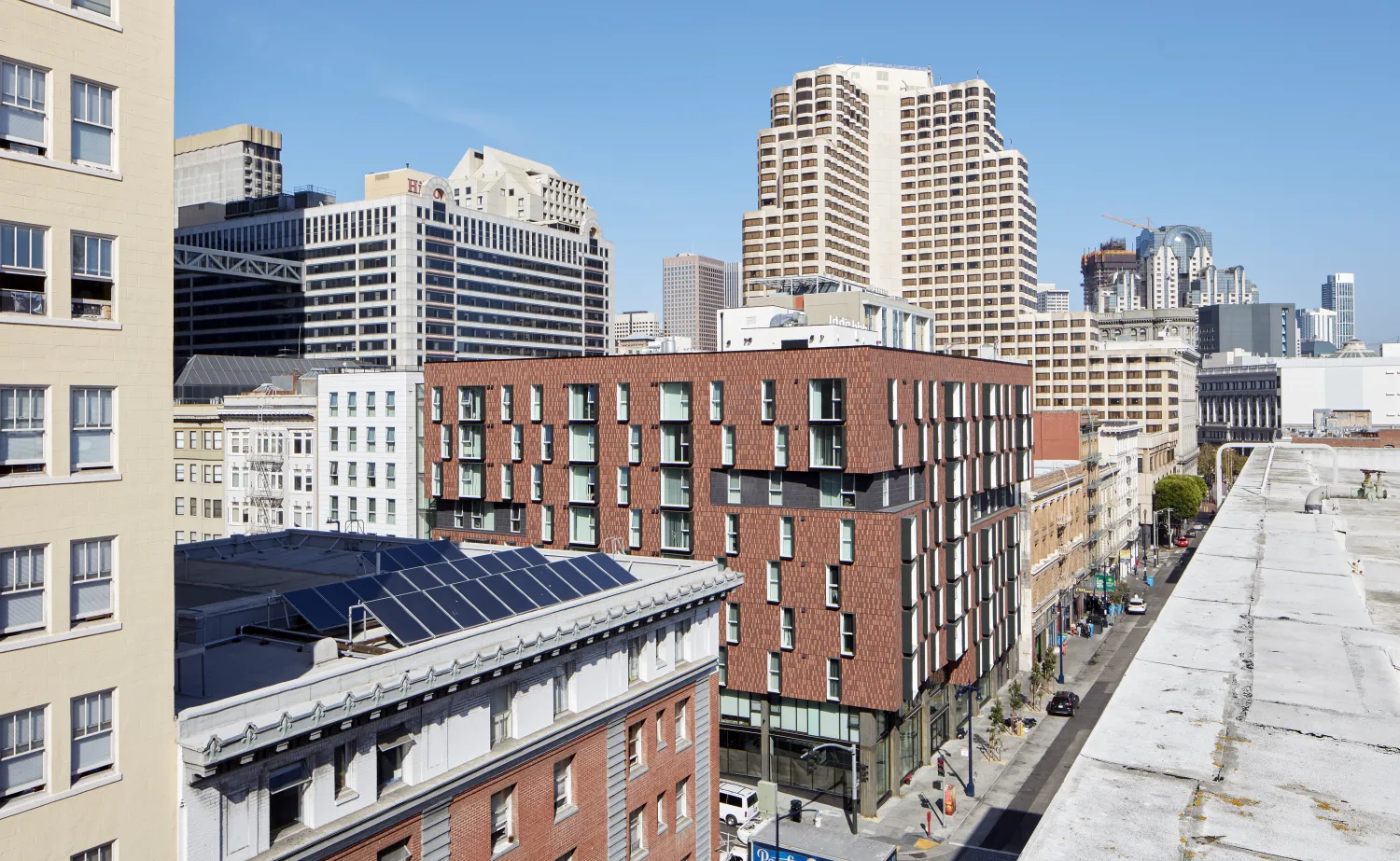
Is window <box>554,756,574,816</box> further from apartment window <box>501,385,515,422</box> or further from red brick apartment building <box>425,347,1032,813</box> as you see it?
apartment window <box>501,385,515,422</box>

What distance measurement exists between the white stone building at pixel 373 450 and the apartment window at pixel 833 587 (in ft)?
115

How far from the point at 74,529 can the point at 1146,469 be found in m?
161

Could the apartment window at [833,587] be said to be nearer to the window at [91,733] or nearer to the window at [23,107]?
the window at [91,733]

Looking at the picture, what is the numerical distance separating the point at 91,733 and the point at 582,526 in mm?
45917

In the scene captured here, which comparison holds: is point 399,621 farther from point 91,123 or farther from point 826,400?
point 826,400

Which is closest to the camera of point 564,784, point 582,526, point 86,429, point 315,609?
point 86,429

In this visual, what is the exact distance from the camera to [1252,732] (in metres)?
12.5

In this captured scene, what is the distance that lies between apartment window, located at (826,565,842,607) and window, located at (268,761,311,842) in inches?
1473

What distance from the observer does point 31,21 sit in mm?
19922

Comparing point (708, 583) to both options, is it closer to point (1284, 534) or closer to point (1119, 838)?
point (1284, 534)

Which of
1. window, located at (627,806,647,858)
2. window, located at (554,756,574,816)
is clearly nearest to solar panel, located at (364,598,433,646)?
window, located at (554,756,574,816)

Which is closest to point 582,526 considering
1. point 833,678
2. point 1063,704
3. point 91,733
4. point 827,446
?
point 827,446

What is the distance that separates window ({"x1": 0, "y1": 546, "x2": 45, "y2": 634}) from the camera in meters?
20.3

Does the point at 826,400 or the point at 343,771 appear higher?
the point at 826,400
